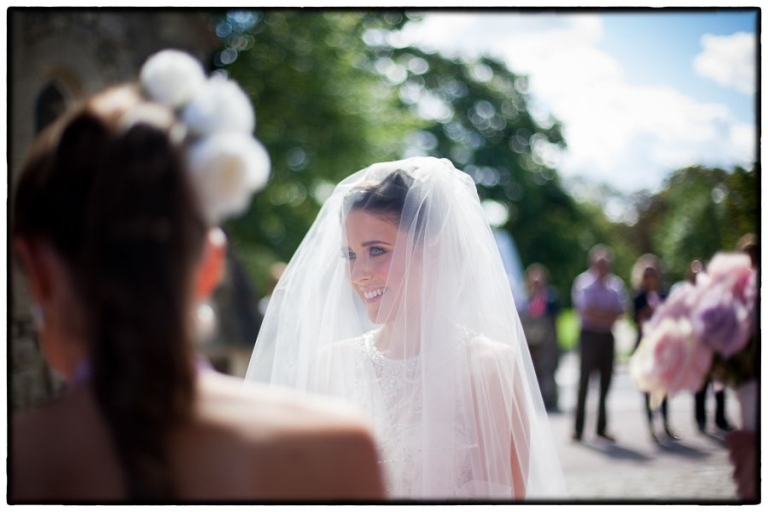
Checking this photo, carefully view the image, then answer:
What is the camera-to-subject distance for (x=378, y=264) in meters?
2.51

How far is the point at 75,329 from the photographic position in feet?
3.69

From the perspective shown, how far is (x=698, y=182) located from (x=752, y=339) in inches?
193

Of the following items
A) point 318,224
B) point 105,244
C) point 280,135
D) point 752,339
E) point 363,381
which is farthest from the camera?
point 280,135

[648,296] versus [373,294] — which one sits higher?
[373,294]

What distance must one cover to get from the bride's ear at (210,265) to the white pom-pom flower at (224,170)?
0.12ft

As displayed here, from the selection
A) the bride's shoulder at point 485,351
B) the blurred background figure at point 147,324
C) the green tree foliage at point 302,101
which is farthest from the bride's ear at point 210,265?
the green tree foliage at point 302,101

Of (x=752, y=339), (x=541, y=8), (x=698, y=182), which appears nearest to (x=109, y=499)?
(x=752, y=339)

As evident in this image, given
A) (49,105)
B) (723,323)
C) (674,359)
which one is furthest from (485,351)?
(49,105)

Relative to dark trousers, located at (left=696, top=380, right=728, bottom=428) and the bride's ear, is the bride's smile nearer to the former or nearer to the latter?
the bride's ear

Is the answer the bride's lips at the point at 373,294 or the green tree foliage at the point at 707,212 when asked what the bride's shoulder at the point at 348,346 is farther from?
the green tree foliage at the point at 707,212

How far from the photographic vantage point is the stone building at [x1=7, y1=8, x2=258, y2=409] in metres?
6.53

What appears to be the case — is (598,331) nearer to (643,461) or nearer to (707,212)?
(643,461)

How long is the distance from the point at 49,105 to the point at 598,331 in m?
5.76

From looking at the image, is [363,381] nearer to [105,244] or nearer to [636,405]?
[105,244]
